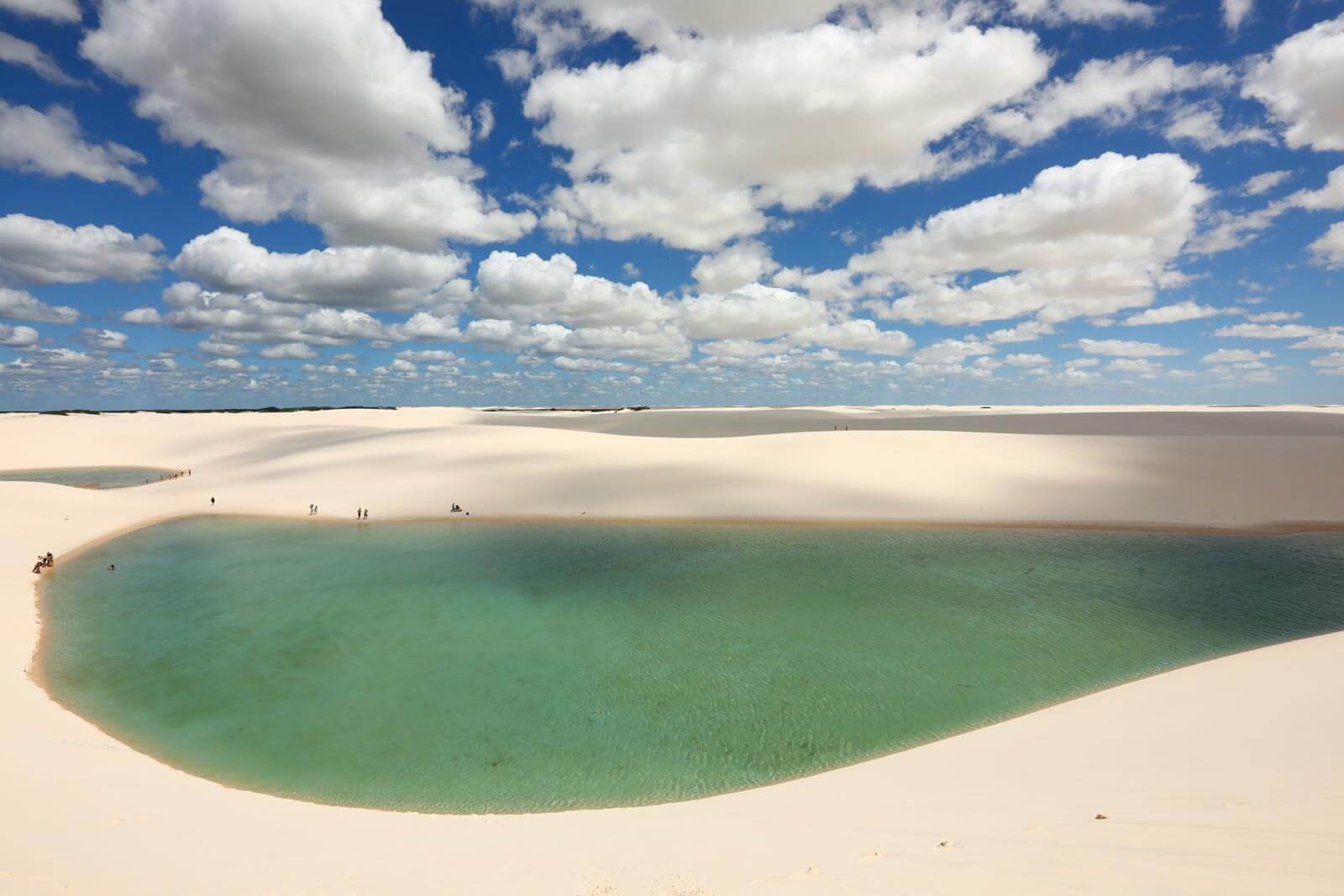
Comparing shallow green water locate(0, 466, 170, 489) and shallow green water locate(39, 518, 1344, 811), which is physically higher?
shallow green water locate(0, 466, 170, 489)

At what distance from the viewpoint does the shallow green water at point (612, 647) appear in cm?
1077

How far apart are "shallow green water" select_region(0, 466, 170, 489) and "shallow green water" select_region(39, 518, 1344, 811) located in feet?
109

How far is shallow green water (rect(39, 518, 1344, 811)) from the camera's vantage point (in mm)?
10766

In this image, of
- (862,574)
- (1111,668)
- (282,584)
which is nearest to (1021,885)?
(1111,668)

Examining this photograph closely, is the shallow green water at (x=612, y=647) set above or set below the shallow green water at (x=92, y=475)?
below

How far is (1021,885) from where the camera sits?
5.12 meters

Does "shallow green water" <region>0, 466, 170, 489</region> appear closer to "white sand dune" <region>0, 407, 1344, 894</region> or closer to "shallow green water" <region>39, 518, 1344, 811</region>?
"shallow green water" <region>39, 518, 1344, 811</region>

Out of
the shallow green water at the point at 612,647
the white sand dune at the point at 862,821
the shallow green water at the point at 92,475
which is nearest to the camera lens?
the white sand dune at the point at 862,821

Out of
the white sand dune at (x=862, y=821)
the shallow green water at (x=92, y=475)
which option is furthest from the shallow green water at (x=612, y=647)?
the shallow green water at (x=92, y=475)

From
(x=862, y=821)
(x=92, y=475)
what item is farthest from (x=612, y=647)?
(x=92, y=475)

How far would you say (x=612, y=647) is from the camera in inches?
620

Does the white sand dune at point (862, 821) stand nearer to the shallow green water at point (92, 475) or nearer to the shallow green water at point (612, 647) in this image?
the shallow green water at point (612, 647)

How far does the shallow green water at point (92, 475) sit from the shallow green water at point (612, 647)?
33.3 meters

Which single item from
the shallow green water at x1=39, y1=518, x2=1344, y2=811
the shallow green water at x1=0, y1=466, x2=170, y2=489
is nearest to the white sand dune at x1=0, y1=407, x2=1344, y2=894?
the shallow green water at x1=39, y1=518, x2=1344, y2=811
